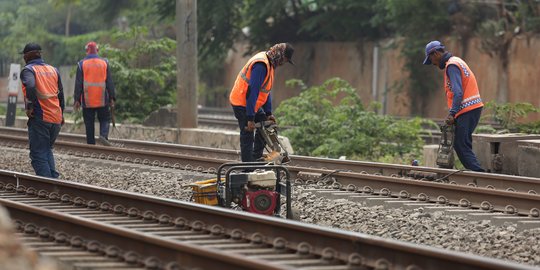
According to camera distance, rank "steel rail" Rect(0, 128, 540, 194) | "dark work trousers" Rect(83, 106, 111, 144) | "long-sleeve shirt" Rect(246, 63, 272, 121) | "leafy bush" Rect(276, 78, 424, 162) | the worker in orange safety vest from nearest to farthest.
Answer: "long-sleeve shirt" Rect(246, 63, 272, 121)
"steel rail" Rect(0, 128, 540, 194)
the worker in orange safety vest
"dark work trousers" Rect(83, 106, 111, 144)
"leafy bush" Rect(276, 78, 424, 162)

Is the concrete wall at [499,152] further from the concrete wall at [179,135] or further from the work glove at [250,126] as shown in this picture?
the concrete wall at [179,135]

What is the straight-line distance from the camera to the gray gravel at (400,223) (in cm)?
893

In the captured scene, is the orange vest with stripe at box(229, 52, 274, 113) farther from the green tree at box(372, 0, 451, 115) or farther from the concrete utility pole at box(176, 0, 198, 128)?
the green tree at box(372, 0, 451, 115)

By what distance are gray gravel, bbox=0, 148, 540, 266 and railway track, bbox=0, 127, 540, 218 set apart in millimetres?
647

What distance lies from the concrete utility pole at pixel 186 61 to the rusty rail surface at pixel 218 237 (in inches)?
386

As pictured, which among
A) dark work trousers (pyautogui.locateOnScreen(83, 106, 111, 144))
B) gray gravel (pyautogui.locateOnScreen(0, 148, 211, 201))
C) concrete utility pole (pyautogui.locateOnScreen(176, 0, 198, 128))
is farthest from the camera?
concrete utility pole (pyautogui.locateOnScreen(176, 0, 198, 128))

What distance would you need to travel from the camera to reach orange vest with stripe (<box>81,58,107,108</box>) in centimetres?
1739

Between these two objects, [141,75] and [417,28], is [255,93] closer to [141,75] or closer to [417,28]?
[141,75]

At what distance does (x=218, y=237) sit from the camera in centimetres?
873

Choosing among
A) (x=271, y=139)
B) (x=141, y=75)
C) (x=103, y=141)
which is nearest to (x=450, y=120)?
(x=271, y=139)

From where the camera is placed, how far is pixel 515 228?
9781 mm

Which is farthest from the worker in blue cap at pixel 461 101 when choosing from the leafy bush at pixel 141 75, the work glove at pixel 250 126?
the leafy bush at pixel 141 75

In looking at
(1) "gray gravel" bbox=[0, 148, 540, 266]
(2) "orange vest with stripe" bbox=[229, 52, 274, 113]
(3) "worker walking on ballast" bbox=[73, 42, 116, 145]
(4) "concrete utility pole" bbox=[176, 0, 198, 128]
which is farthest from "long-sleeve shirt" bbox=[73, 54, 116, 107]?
(2) "orange vest with stripe" bbox=[229, 52, 274, 113]

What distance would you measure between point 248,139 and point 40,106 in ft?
8.55
